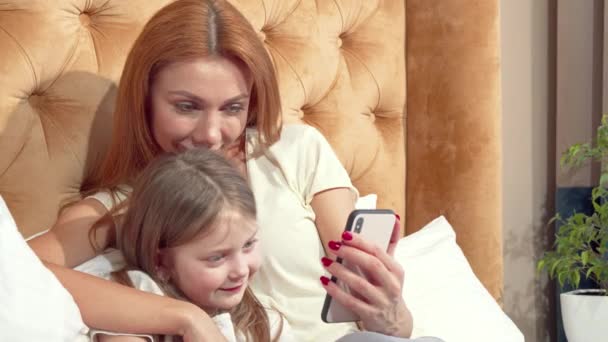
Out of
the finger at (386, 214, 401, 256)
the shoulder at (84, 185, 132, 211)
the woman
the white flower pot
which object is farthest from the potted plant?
the shoulder at (84, 185, 132, 211)

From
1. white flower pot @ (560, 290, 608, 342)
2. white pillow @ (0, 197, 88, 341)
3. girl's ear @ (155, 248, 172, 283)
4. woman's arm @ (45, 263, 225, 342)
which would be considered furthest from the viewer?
white flower pot @ (560, 290, 608, 342)

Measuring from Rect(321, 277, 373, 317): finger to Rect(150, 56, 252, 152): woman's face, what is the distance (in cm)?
28

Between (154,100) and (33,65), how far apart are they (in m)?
0.23

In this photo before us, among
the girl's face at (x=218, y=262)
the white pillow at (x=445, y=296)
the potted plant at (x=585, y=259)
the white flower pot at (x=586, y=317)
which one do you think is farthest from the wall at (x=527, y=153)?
the girl's face at (x=218, y=262)

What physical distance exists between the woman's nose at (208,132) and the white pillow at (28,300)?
359 mm

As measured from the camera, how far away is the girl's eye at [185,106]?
1311 millimetres

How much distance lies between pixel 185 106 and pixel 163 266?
261 millimetres

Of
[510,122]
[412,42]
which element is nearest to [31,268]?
[412,42]

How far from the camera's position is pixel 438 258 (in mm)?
1745

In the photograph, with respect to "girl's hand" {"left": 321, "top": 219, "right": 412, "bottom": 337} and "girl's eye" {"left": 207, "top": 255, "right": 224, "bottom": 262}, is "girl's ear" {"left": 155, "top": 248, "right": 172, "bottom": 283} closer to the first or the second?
"girl's eye" {"left": 207, "top": 255, "right": 224, "bottom": 262}

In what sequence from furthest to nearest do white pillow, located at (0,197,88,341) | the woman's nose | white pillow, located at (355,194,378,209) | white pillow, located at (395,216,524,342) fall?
white pillow, located at (355,194,378,209) → white pillow, located at (395,216,524,342) → the woman's nose → white pillow, located at (0,197,88,341)

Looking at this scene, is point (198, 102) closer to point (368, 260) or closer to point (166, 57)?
point (166, 57)

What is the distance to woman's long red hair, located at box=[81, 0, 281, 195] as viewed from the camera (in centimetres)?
132

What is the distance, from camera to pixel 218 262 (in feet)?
3.75
